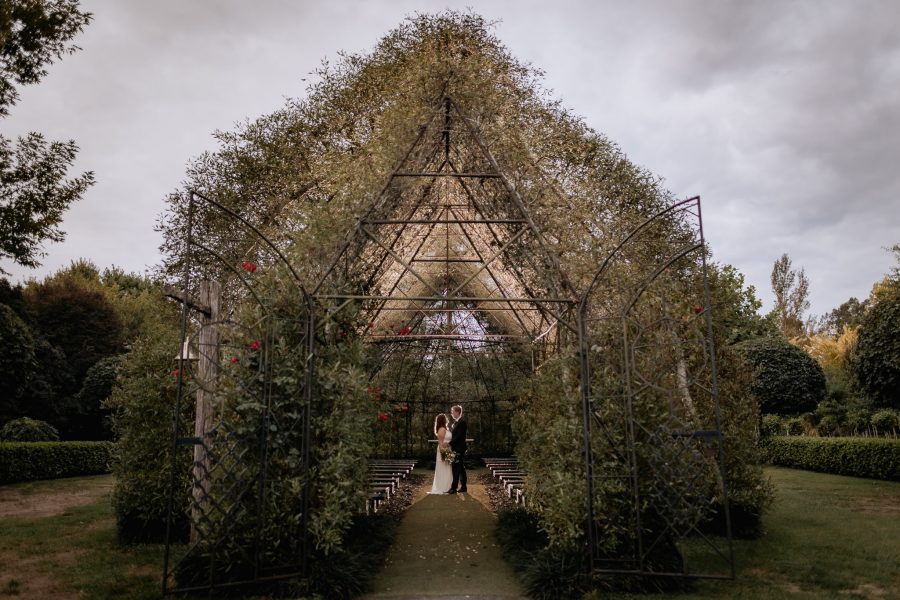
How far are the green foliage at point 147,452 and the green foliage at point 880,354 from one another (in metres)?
13.3

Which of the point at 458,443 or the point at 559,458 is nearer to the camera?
the point at 559,458

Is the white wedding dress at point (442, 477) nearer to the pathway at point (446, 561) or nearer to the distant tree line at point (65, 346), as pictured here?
the pathway at point (446, 561)

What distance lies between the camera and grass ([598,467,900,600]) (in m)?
5.60

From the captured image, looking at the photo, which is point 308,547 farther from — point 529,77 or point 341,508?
point 529,77

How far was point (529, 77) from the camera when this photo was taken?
12.8m

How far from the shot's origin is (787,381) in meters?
16.3

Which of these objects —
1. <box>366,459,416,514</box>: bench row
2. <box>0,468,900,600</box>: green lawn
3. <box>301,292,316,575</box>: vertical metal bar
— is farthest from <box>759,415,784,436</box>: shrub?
<box>301,292,316,575</box>: vertical metal bar

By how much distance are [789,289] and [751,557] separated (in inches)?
1458

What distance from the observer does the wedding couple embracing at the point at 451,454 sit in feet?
37.0

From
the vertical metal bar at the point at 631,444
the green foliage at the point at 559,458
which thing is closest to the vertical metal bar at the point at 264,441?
the green foliage at the point at 559,458

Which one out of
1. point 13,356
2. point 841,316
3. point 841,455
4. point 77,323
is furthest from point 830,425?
point 77,323

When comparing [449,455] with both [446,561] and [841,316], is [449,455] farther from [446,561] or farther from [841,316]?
[841,316]

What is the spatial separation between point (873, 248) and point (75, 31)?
25.9 metres

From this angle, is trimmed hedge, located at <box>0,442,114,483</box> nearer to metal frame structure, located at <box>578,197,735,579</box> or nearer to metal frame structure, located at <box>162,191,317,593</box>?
metal frame structure, located at <box>162,191,317,593</box>
